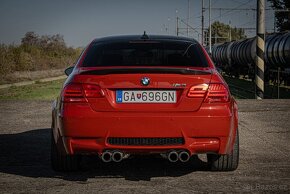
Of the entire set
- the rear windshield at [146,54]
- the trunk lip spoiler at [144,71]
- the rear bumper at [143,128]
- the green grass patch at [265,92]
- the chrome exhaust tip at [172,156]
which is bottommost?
the green grass patch at [265,92]

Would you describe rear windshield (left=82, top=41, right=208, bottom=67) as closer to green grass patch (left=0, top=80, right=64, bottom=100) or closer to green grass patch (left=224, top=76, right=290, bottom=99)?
green grass patch (left=0, top=80, right=64, bottom=100)

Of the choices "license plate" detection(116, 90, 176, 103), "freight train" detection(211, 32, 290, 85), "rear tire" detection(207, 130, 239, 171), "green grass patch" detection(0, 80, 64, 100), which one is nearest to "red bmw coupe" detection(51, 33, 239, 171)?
"license plate" detection(116, 90, 176, 103)

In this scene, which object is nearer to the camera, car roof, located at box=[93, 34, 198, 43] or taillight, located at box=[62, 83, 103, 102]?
taillight, located at box=[62, 83, 103, 102]

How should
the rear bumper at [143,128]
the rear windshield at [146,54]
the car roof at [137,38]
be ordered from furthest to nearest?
the car roof at [137,38] → the rear windshield at [146,54] → the rear bumper at [143,128]

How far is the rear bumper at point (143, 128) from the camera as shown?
4.64 metres

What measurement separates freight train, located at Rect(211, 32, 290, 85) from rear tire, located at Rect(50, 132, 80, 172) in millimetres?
19534

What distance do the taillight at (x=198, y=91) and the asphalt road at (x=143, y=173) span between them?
841mm

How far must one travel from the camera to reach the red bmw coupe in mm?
4648

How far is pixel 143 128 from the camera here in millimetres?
4637

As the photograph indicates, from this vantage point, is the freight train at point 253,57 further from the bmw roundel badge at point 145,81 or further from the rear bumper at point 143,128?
the bmw roundel badge at point 145,81

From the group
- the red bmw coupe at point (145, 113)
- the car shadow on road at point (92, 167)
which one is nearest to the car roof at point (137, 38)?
the red bmw coupe at point (145, 113)

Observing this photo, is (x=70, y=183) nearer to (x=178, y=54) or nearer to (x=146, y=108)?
(x=146, y=108)

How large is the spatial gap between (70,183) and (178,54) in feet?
5.49

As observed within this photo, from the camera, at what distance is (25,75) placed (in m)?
42.8
